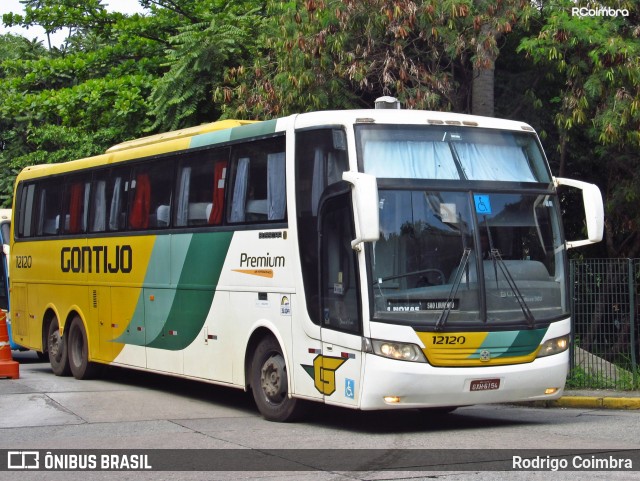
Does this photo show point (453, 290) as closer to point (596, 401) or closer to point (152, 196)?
point (596, 401)

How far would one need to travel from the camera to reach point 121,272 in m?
16.3

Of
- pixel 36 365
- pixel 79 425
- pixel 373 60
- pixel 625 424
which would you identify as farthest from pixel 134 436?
pixel 36 365

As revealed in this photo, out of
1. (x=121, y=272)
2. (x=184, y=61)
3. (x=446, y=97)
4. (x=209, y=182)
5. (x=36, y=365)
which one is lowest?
(x=36, y=365)

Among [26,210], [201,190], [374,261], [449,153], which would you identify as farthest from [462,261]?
[26,210]

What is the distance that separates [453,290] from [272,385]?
105 inches

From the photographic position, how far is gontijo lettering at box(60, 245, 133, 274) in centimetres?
1616

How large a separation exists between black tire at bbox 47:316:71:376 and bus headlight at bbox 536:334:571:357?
959cm

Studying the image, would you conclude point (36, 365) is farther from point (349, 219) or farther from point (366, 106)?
point (349, 219)

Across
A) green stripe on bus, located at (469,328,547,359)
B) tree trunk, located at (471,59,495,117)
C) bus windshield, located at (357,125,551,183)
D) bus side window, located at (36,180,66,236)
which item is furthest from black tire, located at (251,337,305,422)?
tree trunk, located at (471,59,495,117)

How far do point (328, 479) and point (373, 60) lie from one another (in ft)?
36.4

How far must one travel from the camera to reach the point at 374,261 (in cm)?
1088

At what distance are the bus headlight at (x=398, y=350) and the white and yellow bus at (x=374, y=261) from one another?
0.01 m

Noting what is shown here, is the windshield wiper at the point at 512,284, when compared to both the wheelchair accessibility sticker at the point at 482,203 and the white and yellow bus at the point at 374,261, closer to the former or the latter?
the white and yellow bus at the point at 374,261

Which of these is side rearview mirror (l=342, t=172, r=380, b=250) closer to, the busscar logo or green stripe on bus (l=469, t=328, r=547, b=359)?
green stripe on bus (l=469, t=328, r=547, b=359)
